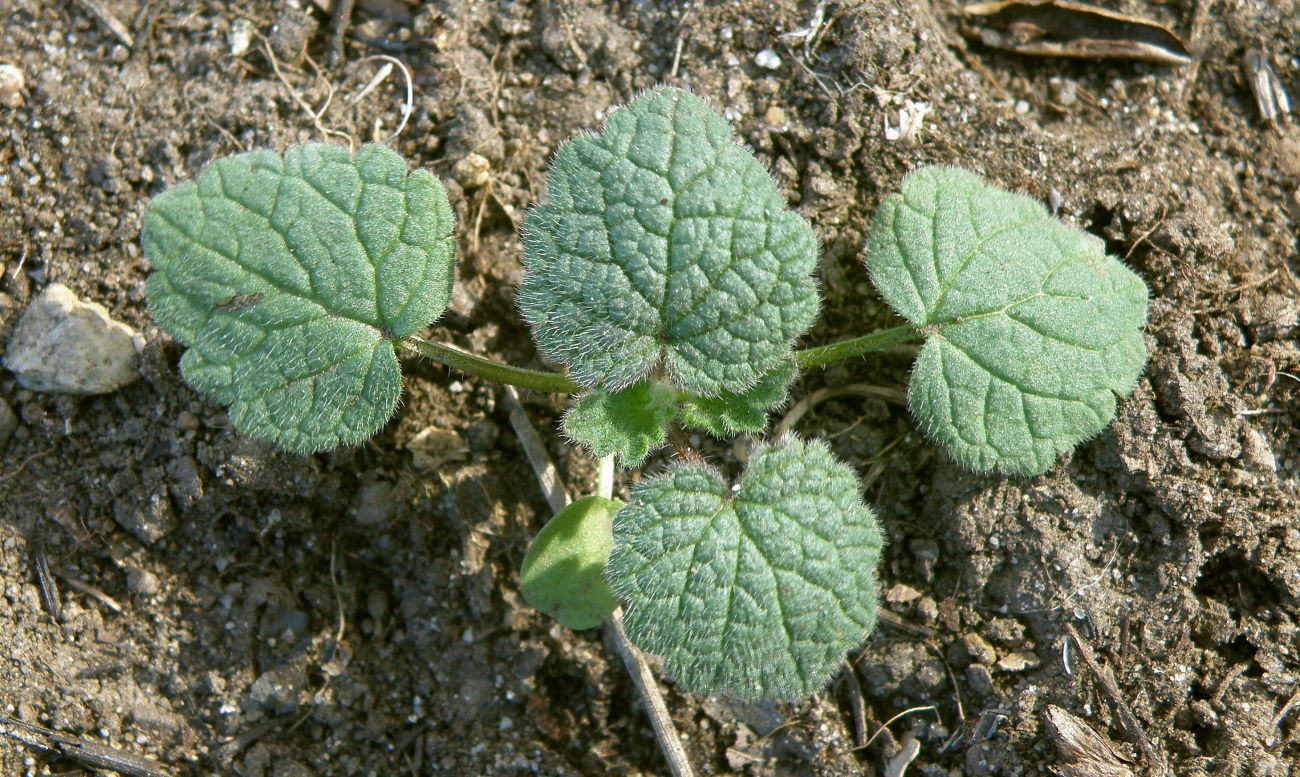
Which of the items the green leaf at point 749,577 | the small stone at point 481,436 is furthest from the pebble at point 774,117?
the small stone at point 481,436

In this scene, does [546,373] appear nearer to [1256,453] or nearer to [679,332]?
[679,332]

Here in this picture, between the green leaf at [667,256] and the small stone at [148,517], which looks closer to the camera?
the green leaf at [667,256]

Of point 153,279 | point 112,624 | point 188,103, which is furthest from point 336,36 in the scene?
point 112,624

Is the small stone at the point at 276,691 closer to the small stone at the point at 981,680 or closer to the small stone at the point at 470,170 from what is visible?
the small stone at the point at 470,170

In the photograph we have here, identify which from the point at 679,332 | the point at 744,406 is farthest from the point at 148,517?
the point at 744,406

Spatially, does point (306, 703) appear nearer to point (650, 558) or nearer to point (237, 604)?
point (237, 604)

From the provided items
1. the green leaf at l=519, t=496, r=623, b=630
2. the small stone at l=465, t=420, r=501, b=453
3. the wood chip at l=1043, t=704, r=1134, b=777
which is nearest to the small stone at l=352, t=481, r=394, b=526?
the small stone at l=465, t=420, r=501, b=453
